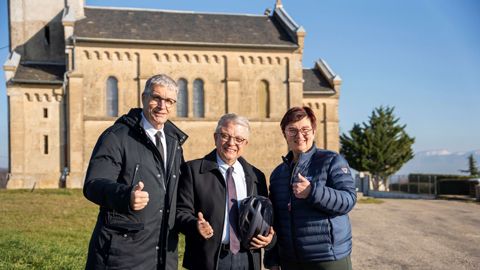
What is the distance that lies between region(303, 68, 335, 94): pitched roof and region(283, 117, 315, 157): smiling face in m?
33.0

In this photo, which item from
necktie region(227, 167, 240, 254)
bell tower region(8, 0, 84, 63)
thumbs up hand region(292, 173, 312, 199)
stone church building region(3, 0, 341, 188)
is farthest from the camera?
bell tower region(8, 0, 84, 63)

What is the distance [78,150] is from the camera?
2980cm

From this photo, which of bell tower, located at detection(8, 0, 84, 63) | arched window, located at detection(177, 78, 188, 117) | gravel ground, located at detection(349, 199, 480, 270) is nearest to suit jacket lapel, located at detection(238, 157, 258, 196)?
gravel ground, located at detection(349, 199, 480, 270)

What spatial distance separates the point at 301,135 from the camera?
448 cm

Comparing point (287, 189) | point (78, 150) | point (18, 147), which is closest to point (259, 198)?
point (287, 189)

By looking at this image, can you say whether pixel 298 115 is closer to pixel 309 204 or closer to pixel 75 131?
pixel 309 204

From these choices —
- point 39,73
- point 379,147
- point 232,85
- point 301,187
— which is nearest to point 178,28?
point 232,85

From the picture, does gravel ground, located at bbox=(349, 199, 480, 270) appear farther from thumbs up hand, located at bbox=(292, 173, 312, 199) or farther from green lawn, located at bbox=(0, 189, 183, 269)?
thumbs up hand, located at bbox=(292, 173, 312, 199)

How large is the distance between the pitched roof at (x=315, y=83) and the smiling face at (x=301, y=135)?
3296 cm

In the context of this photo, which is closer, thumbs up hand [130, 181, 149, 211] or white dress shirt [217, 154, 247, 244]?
thumbs up hand [130, 181, 149, 211]

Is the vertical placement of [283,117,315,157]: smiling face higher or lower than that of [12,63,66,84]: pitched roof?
lower

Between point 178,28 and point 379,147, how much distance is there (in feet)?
71.6

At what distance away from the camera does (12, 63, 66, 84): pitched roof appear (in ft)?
101

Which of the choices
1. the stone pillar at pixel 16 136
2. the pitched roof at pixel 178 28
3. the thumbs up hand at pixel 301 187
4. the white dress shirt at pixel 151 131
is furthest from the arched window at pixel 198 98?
the thumbs up hand at pixel 301 187
